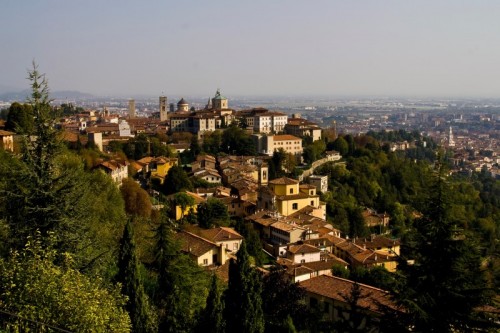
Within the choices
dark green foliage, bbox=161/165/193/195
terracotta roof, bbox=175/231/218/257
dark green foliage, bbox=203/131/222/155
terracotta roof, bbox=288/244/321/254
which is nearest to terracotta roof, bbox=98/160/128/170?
dark green foliage, bbox=161/165/193/195

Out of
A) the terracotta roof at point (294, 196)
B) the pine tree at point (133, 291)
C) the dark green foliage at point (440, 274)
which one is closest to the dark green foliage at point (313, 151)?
the terracotta roof at point (294, 196)

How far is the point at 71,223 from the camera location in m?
9.59

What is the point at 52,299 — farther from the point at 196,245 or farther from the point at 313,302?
the point at 196,245

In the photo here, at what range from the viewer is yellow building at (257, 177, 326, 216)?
31203mm

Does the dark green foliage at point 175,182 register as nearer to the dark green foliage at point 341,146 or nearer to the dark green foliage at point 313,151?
the dark green foliage at point 313,151

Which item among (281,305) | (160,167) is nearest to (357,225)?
(160,167)

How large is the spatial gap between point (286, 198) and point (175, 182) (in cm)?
638

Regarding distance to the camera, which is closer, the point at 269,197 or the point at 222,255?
the point at 222,255

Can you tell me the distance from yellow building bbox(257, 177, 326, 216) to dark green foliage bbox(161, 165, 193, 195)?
4.47m

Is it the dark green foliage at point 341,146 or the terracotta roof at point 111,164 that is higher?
the terracotta roof at point 111,164

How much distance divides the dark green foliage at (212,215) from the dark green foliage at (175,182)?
13.2 ft

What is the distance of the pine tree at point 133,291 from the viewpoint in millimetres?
10656

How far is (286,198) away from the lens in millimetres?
31453

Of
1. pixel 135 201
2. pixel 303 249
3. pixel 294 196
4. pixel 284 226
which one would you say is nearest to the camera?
pixel 135 201
